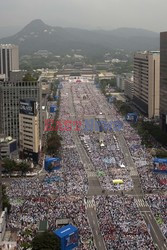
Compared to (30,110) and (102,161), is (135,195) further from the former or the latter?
(30,110)

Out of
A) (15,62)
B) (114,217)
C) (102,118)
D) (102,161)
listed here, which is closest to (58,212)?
(114,217)

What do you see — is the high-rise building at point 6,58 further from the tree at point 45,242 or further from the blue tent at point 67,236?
the tree at point 45,242

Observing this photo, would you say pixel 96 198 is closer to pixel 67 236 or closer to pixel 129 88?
pixel 67 236

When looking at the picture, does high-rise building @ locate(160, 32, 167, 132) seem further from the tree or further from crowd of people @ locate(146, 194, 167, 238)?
the tree

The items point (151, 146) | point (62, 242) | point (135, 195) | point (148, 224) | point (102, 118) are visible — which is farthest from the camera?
point (102, 118)

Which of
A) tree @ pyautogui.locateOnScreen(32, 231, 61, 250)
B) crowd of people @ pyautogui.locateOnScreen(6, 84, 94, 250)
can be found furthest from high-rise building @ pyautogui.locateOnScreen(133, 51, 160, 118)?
tree @ pyautogui.locateOnScreen(32, 231, 61, 250)

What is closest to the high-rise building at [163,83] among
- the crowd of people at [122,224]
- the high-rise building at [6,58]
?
the crowd of people at [122,224]
